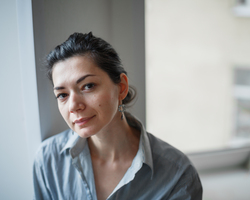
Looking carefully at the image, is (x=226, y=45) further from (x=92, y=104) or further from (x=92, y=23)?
(x=92, y=104)

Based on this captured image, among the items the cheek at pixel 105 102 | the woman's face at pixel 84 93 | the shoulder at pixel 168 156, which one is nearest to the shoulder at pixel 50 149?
the woman's face at pixel 84 93

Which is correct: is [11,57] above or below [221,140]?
above

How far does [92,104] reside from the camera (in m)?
0.66

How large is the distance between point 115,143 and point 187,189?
36 centimetres

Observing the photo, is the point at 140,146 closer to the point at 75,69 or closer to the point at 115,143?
the point at 115,143

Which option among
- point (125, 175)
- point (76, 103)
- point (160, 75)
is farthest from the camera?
point (160, 75)

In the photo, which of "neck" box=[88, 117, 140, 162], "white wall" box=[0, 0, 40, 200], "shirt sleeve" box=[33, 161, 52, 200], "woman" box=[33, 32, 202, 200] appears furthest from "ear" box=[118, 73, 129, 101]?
"shirt sleeve" box=[33, 161, 52, 200]

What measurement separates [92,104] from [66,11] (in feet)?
1.68

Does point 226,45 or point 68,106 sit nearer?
point 68,106

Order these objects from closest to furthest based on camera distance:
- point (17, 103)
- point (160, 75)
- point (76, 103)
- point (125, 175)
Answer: point (76, 103) → point (125, 175) → point (17, 103) → point (160, 75)

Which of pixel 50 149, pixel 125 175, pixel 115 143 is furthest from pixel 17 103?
pixel 125 175

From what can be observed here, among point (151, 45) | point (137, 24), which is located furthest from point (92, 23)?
point (151, 45)

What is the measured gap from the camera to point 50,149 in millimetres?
838

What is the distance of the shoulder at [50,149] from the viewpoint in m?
0.83
